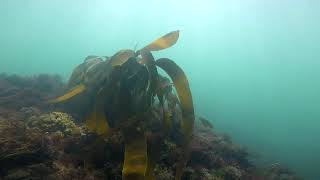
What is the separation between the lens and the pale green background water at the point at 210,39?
53.6 metres

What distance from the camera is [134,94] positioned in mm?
5488

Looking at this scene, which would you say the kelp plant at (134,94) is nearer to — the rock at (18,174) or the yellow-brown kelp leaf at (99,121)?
the yellow-brown kelp leaf at (99,121)

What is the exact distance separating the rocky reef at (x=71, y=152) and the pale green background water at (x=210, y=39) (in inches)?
1209

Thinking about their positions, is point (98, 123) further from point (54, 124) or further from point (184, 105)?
point (184, 105)

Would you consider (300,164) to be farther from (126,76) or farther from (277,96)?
(277,96)

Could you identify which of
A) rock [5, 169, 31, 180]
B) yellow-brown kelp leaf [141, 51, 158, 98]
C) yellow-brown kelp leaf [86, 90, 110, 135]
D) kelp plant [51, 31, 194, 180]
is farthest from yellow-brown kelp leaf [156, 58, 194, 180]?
rock [5, 169, 31, 180]

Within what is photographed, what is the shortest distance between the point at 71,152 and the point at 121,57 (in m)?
1.53

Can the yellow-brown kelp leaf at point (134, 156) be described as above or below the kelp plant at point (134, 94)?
below

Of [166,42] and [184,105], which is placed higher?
[166,42]

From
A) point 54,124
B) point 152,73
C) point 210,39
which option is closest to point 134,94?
point 152,73

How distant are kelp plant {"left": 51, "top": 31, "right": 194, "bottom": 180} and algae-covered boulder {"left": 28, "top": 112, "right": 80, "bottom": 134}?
0.92 ft

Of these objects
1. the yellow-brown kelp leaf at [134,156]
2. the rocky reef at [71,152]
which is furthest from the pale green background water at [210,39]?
the yellow-brown kelp leaf at [134,156]

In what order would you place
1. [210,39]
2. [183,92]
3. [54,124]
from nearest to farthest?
1. [183,92]
2. [54,124]
3. [210,39]

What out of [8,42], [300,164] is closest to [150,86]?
[300,164]
